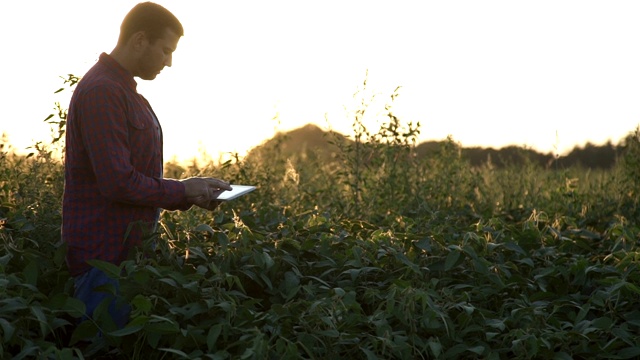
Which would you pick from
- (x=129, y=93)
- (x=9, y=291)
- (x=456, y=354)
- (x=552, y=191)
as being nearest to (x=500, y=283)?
(x=456, y=354)

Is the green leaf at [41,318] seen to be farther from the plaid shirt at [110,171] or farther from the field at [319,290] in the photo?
the plaid shirt at [110,171]

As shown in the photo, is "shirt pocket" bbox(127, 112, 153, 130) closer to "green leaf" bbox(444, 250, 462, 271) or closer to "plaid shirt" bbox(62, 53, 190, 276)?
"plaid shirt" bbox(62, 53, 190, 276)

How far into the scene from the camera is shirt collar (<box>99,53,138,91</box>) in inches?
165

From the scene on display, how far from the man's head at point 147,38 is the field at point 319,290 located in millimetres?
760

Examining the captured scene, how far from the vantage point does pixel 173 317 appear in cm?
390

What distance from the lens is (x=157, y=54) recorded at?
423cm

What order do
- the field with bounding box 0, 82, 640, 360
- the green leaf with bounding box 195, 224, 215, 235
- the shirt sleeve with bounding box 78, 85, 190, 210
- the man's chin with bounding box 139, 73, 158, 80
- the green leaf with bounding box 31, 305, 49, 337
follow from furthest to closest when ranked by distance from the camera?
1. the green leaf with bounding box 195, 224, 215, 235
2. the man's chin with bounding box 139, 73, 158, 80
3. the shirt sleeve with bounding box 78, 85, 190, 210
4. the field with bounding box 0, 82, 640, 360
5. the green leaf with bounding box 31, 305, 49, 337

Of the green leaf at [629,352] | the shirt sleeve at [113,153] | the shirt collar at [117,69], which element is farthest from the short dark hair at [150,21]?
the green leaf at [629,352]

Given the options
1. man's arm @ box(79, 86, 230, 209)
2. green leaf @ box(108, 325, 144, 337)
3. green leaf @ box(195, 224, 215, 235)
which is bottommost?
green leaf @ box(108, 325, 144, 337)

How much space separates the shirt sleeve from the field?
258 mm

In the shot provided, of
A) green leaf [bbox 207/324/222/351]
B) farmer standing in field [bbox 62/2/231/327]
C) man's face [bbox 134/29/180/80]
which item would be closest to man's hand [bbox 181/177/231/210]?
farmer standing in field [bbox 62/2/231/327]

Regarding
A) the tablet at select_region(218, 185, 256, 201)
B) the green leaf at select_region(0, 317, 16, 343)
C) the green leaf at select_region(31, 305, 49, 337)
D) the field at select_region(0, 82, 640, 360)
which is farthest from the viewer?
the tablet at select_region(218, 185, 256, 201)

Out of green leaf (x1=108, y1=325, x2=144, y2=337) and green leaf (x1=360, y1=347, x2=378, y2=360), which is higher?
green leaf (x1=108, y1=325, x2=144, y2=337)

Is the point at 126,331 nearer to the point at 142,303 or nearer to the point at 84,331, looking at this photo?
the point at 142,303
